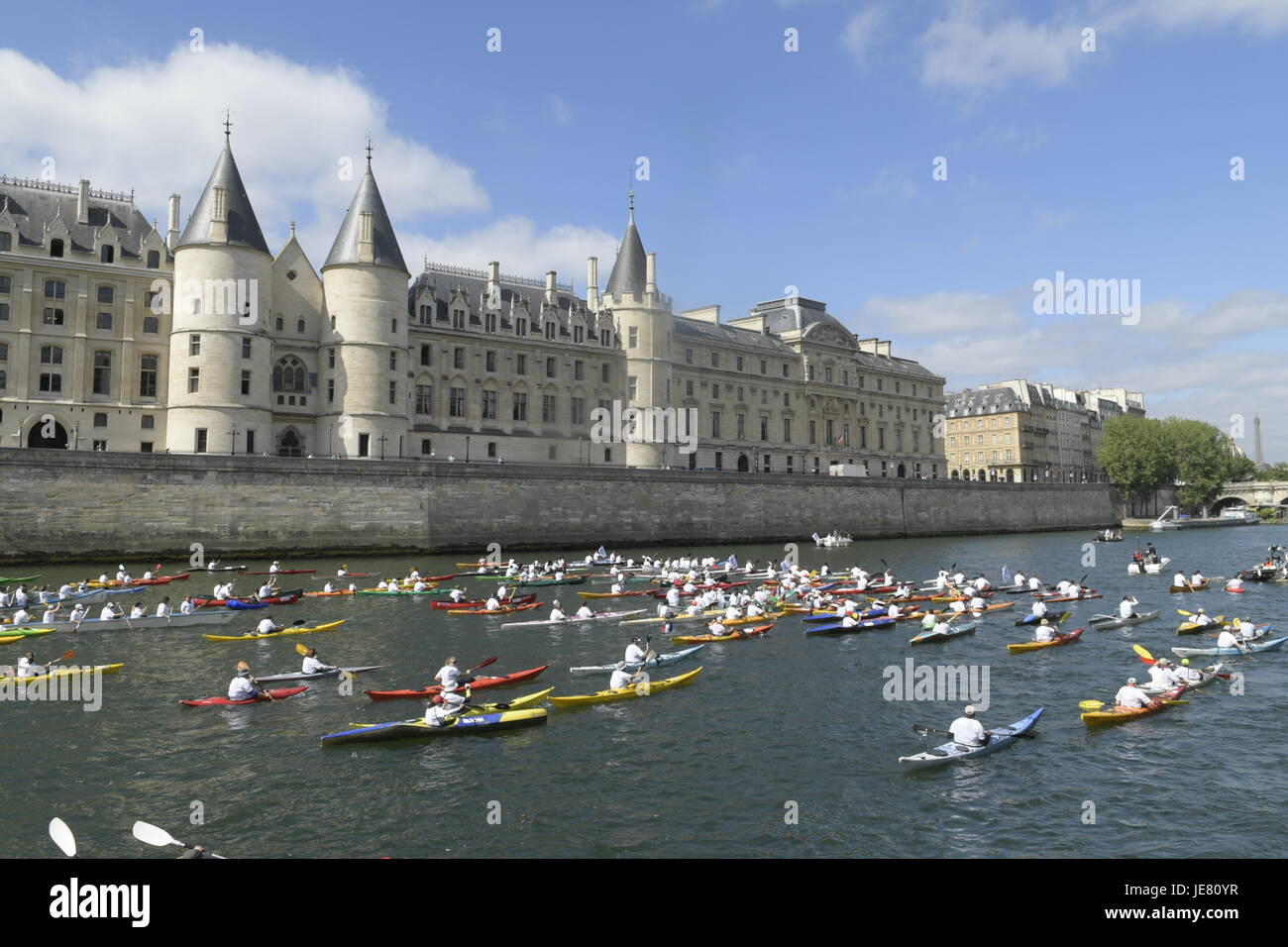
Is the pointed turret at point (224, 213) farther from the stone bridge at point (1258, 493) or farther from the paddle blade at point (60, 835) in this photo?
the stone bridge at point (1258, 493)

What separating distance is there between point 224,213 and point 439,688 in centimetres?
4820

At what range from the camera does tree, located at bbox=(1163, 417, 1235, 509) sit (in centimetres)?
11912

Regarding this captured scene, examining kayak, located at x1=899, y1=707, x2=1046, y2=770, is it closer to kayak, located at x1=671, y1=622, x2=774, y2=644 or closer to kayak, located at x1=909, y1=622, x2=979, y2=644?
kayak, located at x1=909, y1=622, x2=979, y2=644

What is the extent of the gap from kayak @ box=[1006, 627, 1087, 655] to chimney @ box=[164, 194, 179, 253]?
6073 centimetres

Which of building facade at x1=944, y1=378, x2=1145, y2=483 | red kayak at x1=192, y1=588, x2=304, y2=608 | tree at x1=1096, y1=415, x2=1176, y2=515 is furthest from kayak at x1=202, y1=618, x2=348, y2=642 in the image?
building facade at x1=944, y1=378, x2=1145, y2=483

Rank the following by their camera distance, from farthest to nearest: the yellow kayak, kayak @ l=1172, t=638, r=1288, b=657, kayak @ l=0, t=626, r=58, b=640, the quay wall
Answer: the quay wall → kayak @ l=0, t=626, r=58, b=640 → kayak @ l=1172, t=638, r=1288, b=657 → the yellow kayak

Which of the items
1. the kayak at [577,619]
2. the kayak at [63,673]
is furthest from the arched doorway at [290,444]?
the kayak at [63,673]

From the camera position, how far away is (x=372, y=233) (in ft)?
215

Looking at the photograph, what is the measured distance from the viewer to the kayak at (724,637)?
102ft

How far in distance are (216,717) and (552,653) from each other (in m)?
10.5

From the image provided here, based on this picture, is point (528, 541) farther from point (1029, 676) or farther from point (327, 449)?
point (1029, 676)

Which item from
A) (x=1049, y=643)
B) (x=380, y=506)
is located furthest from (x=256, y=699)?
(x=380, y=506)

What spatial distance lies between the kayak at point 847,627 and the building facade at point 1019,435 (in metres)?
100

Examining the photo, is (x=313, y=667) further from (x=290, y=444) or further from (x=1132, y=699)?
(x=290, y=444)
